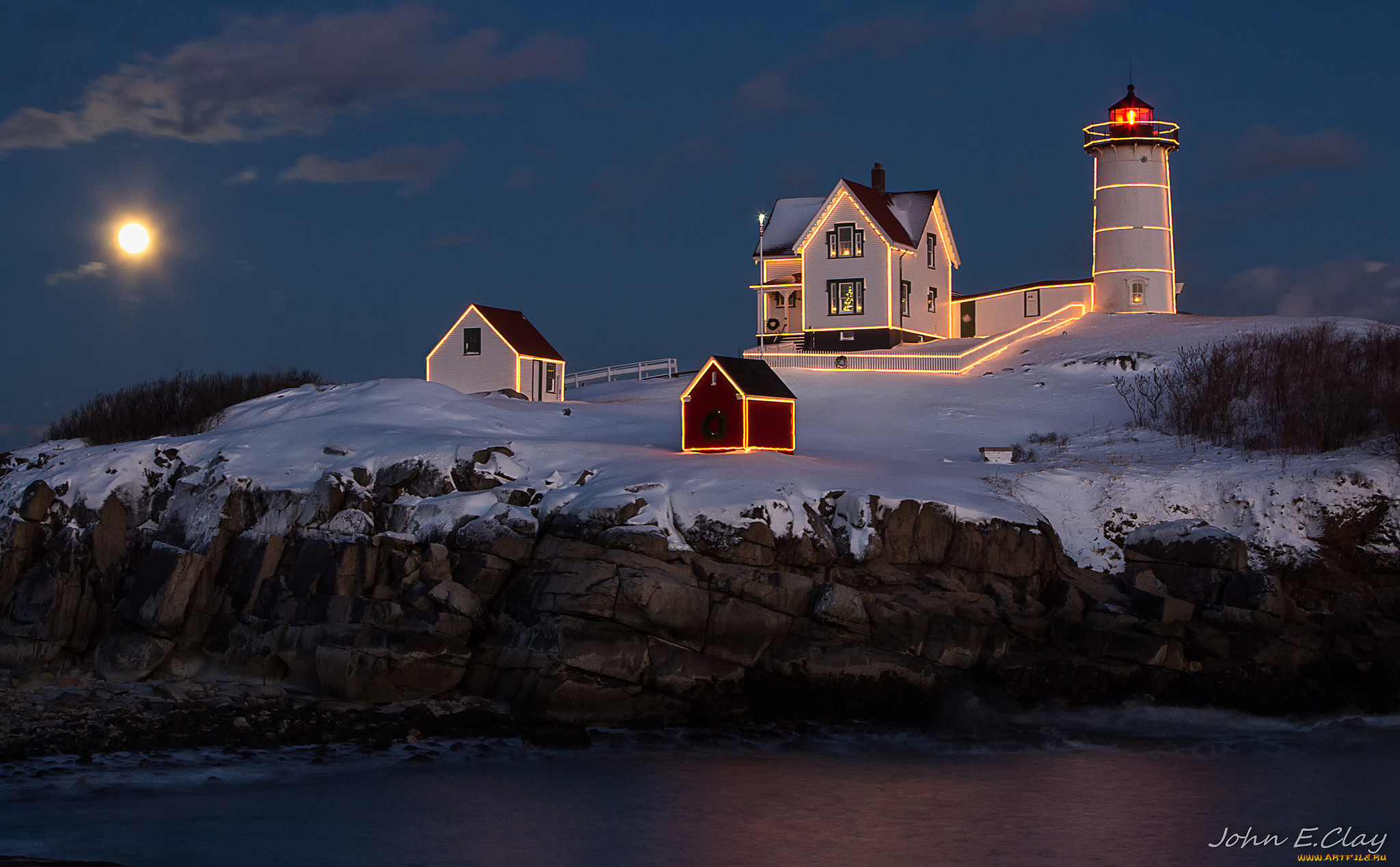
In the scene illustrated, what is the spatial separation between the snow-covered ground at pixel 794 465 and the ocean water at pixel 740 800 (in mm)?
6022

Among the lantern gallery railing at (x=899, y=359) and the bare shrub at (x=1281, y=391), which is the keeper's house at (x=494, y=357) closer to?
the lantern gallery railing at (x=899, y=359)

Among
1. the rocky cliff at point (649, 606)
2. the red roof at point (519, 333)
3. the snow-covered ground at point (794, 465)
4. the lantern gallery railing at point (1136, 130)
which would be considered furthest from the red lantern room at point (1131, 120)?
the rocky cliff at point (649, 606)

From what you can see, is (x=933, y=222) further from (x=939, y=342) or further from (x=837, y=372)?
(x=837, y=372)

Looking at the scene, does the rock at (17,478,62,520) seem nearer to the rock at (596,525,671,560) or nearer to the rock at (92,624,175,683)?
the rock at (92,624,175,683)

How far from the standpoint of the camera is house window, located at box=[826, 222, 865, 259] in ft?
176

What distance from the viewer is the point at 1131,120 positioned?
5666 centimetres

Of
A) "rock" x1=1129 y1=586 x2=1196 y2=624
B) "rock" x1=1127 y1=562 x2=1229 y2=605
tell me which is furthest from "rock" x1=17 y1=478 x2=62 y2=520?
"rock" x1=1127 y1=562 x2=1229 y2=605

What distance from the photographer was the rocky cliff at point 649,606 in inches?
945

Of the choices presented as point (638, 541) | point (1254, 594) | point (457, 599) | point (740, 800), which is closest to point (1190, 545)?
point (1254, 594)

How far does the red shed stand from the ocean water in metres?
10.9

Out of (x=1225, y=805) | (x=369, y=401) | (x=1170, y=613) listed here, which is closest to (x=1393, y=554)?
(x=1170, y=613)

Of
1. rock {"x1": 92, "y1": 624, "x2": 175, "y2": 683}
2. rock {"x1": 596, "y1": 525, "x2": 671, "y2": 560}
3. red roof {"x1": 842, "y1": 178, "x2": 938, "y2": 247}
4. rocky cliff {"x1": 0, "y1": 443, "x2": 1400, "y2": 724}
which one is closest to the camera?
rocky cliff {"x1": 0, "y1": 443, "x2": 1400, "y2": 724}

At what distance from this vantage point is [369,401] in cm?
3853

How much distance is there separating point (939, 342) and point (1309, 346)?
17.7m
